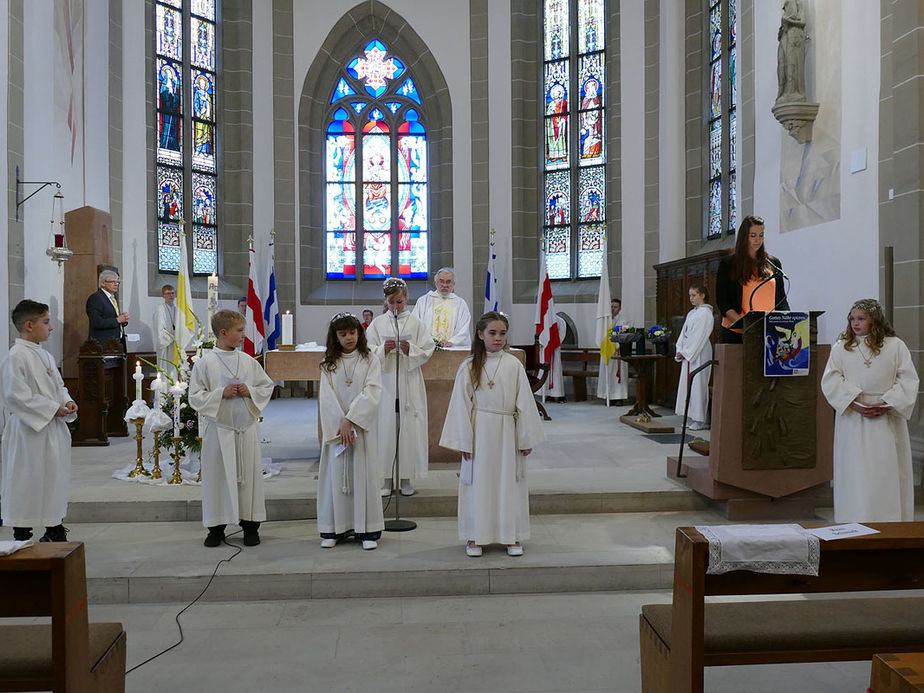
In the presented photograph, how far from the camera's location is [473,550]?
16.8ft

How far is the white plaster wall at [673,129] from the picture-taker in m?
12.8

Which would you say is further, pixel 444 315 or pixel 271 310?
pixel 271 310

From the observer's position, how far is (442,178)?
14.8 metres

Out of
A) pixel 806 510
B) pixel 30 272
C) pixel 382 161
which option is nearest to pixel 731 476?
pixel 806 510

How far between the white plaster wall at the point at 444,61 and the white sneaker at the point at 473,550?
31.5ft

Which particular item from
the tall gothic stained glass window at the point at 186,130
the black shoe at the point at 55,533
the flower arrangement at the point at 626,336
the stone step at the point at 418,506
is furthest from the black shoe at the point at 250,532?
the tall gothic stained glass window at the point at 186,130

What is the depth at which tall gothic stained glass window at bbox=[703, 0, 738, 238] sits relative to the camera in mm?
11602

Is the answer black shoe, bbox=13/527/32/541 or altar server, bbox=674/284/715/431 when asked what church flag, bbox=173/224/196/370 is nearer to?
black shoe, bbox=13/527/32/541

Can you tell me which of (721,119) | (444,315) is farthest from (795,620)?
(721,119)

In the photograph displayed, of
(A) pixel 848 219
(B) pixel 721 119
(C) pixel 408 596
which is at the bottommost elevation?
(C) pixel 408 596

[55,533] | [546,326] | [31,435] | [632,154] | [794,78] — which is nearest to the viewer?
[31,435]

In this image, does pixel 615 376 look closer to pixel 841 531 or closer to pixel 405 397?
pixel 405 397

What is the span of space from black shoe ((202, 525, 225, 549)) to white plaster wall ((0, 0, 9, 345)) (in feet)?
14.2

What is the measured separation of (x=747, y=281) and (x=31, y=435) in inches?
189
